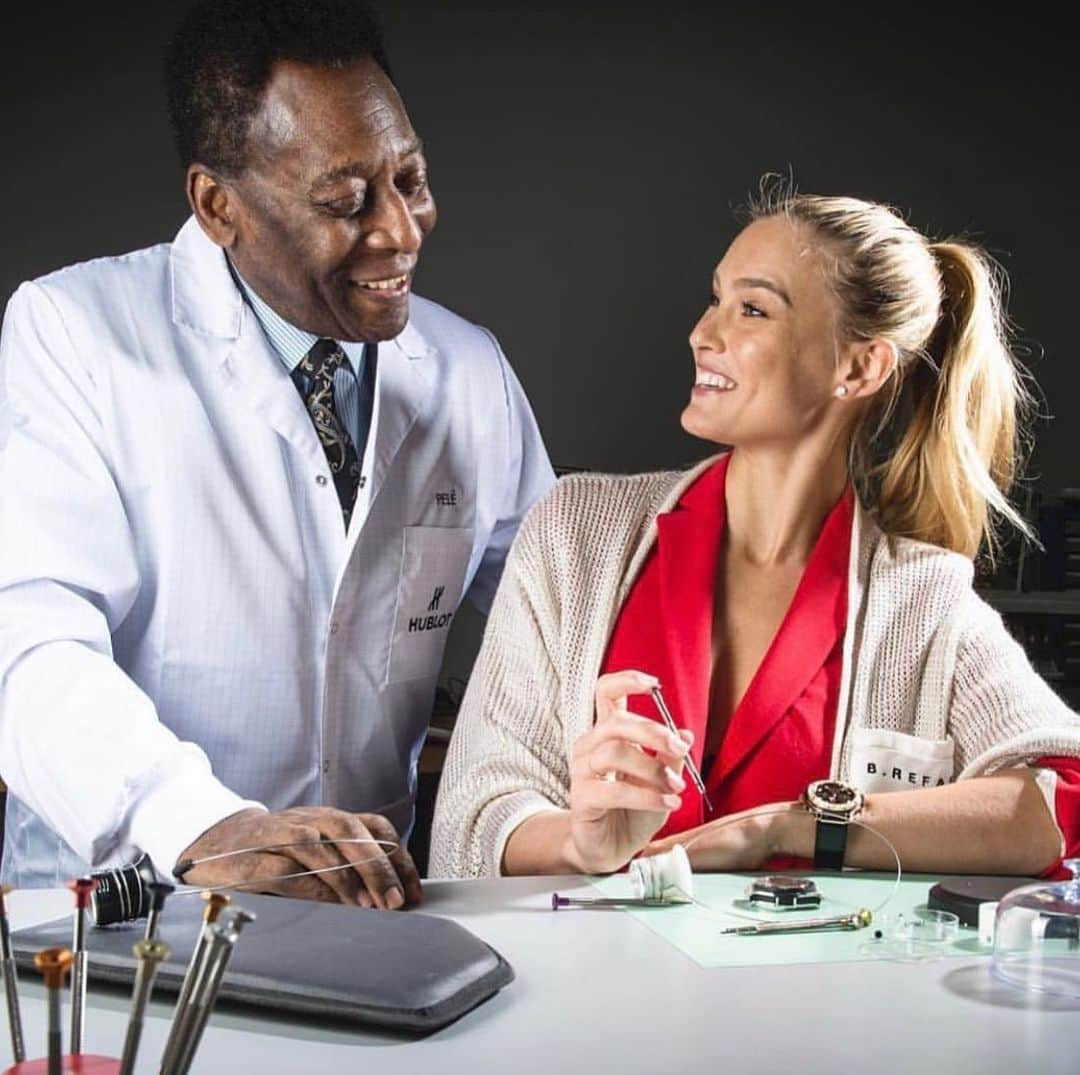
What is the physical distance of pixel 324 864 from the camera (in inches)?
54.7

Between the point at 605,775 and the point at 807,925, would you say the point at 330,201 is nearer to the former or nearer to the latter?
the point at 605,775

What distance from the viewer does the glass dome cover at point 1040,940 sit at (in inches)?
47.9

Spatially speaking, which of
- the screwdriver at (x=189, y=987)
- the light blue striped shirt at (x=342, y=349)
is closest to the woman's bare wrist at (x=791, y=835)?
the light blue striped shirt at (x=342, y=349)

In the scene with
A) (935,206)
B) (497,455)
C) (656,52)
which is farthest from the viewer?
(935,206)

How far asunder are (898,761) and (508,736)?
1.45ft

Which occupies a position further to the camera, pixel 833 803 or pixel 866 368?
pixel 866 368

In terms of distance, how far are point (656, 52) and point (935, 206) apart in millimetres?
771

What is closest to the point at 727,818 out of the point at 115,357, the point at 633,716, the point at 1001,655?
the point at 633,716

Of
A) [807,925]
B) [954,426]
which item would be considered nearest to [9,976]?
[807,925]

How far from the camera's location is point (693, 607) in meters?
1.91

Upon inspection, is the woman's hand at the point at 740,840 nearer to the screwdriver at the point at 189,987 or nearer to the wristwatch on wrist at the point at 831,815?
the wristwatch on wrist at the point at 831,815

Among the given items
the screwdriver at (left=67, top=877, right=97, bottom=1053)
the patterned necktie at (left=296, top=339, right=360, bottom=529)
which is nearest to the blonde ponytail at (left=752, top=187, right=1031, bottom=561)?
the patterned necktie at (left=296, top=339, right=360, bottom=529)

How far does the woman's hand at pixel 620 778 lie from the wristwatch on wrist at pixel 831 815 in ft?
0.60

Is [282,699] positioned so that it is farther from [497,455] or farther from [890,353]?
[890,353]
